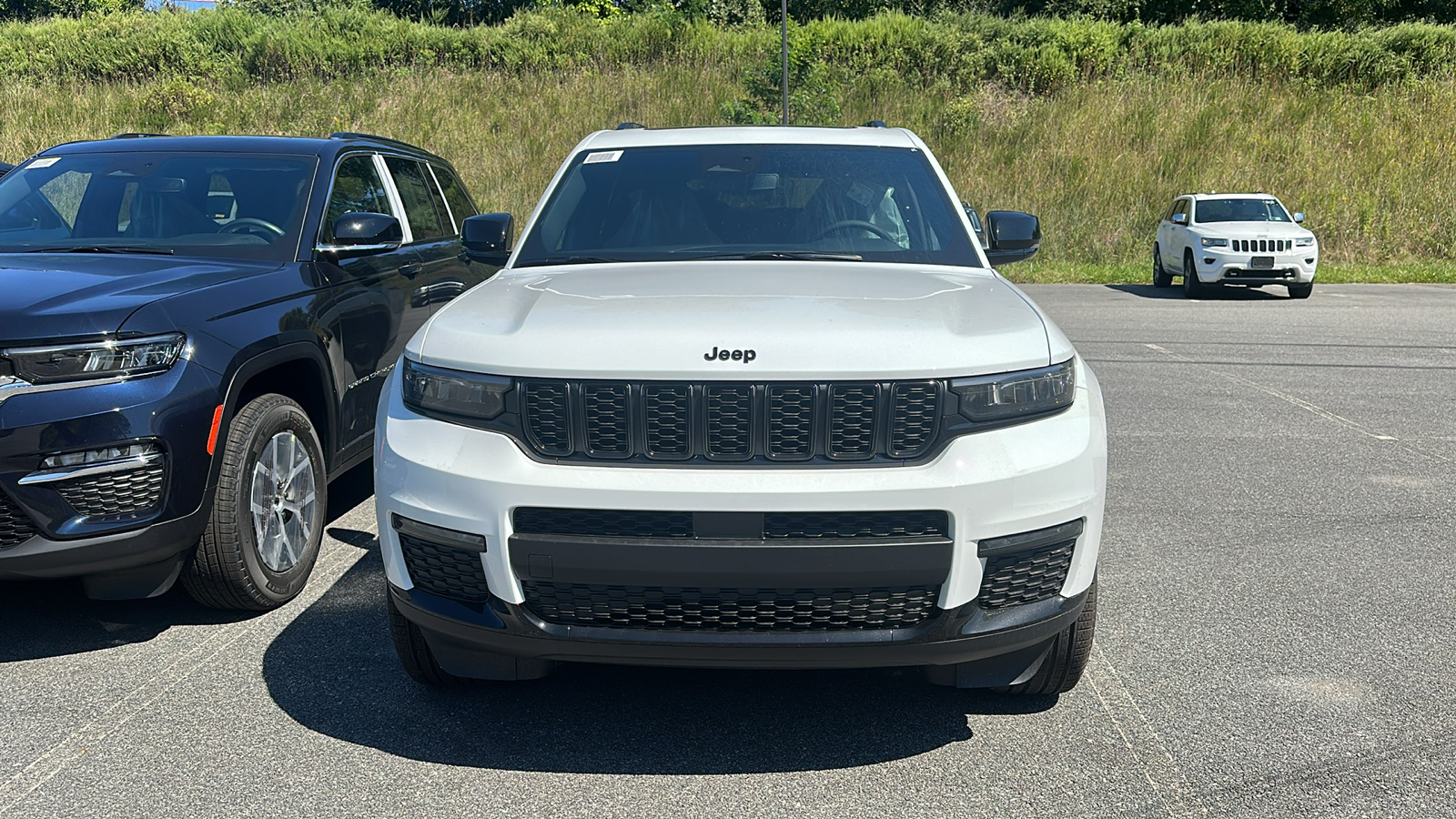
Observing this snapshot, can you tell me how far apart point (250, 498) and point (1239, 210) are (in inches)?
713

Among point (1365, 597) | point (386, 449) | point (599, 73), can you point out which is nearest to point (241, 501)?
point (386, 449)

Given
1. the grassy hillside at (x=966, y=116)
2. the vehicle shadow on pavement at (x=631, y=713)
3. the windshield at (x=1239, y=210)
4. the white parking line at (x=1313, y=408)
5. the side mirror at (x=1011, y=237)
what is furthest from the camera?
the grassy hillside at (x=966, y=116)

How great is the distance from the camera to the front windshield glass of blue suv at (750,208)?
4.24m

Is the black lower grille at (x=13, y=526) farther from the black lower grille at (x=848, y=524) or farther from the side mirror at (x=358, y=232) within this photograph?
the black lower grille at (x=848, y=524)

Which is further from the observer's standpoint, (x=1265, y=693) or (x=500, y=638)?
(x=1265, y=693)

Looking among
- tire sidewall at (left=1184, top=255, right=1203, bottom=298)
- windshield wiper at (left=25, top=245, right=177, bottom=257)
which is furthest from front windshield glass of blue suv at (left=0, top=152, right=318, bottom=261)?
tire sidewall at (left=1184, top=255, right=1203, bottom=298)

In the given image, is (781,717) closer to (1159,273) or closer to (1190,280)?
(1190,280)

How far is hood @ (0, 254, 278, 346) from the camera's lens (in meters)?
3.63

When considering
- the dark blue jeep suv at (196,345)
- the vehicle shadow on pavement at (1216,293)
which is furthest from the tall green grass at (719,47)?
the dark blue jeep suv at (196,345)

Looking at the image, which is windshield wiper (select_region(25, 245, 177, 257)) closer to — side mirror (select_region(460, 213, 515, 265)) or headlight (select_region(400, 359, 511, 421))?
side mirror (select_region(460, 213, 515, 265))

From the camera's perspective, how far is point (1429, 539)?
5363mm

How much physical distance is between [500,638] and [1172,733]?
1.90 m

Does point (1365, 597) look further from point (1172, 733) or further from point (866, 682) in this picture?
point (866, 682)

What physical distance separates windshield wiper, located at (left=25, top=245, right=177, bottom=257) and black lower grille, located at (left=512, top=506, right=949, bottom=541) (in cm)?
295
